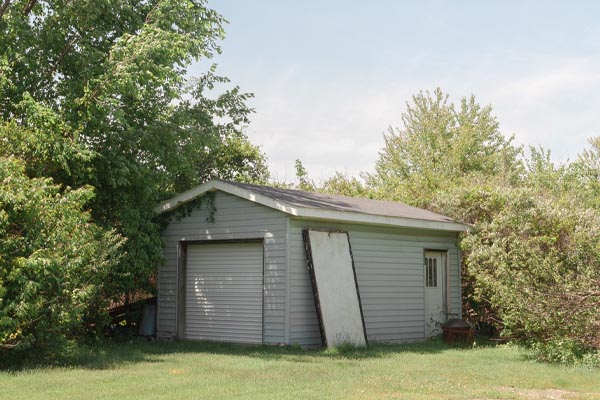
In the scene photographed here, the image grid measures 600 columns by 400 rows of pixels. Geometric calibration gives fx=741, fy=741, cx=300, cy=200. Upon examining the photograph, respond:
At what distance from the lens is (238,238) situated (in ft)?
51.6

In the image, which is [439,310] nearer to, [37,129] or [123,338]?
[123,338]

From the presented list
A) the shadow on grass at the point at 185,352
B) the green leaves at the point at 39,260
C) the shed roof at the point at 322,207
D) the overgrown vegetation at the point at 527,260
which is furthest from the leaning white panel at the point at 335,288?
the green leaves at the point at 39,260

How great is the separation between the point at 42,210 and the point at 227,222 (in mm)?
4829

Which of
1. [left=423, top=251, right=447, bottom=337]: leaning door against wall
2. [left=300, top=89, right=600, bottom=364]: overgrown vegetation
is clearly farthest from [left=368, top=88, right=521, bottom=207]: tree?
[left=423, top=251, right=447, bottom=337]: leaning door against wall

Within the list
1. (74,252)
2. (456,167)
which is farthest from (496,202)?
(456,167)

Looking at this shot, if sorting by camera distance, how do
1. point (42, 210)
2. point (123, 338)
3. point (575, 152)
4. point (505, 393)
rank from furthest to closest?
point (575, 152) → point (123, 338) → point (42, 210) → point (505, 393)

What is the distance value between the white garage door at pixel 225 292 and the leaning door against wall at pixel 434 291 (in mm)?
4689

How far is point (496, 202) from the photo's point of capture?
725 inches

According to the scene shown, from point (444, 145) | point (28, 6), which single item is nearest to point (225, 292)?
point (28, 6)

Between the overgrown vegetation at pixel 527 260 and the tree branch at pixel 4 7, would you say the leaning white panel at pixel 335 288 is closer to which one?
the overgrown vegetation at pixel 527 260

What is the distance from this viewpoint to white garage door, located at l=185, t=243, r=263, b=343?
15539mm

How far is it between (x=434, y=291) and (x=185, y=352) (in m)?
6.99

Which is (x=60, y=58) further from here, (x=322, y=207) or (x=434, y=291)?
(x=434, y=291)

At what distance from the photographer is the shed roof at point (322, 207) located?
1473 cm
